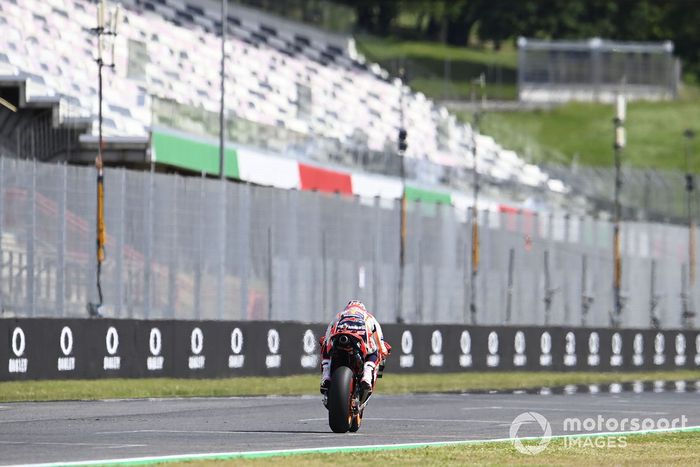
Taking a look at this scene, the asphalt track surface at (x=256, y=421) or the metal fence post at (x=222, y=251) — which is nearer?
the asphalt track surface at (x=256, y=421)

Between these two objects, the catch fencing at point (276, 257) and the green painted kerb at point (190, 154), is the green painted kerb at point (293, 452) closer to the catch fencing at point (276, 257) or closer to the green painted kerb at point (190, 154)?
the catch fencing at point (276, 257)

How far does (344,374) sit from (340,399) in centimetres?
35

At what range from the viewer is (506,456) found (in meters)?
18.6

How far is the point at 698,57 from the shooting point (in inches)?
5458

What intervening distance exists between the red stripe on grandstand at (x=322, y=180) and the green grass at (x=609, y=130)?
5617cm

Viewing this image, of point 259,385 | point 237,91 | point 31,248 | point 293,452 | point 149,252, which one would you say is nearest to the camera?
point 293,452

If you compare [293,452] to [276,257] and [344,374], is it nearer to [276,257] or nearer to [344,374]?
[344,374]

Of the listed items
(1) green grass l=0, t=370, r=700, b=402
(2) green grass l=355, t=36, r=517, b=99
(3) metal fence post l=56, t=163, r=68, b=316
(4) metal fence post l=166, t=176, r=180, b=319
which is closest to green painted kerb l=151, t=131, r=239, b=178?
(4) metal fence post l=166, t=176, r=180, b=319

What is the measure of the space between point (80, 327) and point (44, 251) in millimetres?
4402

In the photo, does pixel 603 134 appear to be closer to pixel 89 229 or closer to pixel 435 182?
pixel 435 182

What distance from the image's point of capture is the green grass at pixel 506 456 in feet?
57.7

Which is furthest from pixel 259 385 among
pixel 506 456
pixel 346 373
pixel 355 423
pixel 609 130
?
pixel 609 130

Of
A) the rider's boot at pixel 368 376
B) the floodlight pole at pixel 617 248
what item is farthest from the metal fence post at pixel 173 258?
the floodlight pole at pixel 617 248

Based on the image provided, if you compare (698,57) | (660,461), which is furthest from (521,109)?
(660,461)
